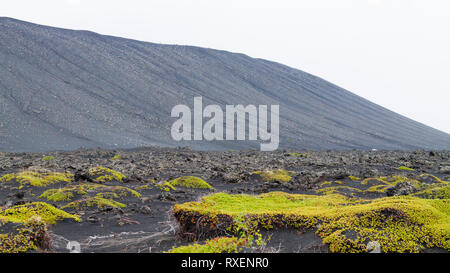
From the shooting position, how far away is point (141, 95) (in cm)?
8306

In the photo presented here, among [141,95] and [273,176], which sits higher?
[141,95]

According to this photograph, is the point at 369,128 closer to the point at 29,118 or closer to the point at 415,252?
the point at 29,118

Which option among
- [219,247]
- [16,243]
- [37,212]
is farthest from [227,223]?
[37,212]

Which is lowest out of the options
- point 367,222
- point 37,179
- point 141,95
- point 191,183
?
point 191,183

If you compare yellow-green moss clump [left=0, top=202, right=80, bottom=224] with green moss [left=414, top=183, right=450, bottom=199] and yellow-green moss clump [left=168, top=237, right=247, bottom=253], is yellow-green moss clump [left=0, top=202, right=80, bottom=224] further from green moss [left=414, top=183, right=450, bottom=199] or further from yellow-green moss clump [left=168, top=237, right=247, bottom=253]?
green moss [left=414, top=183, right=450, bottom=199]

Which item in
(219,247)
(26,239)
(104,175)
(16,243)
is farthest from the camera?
(104,175)

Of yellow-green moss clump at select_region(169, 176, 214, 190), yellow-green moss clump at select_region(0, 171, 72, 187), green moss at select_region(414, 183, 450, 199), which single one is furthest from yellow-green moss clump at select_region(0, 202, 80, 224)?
green moss at select_region(414, 183, 450, 199)

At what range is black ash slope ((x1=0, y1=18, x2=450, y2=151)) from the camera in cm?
5916

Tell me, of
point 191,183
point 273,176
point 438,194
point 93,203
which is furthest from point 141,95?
point 438,194

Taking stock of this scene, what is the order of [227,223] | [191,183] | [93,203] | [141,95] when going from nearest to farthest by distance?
[227,223], [93,203], [191,183], [141,95]

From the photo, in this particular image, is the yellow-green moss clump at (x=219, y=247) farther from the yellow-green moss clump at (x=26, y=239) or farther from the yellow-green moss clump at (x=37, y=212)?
the yellow-green moss clump at (x=37, y=212)

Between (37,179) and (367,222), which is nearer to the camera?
(367,222)

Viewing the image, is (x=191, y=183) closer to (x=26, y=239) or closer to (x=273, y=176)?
(x=273, y=176)
